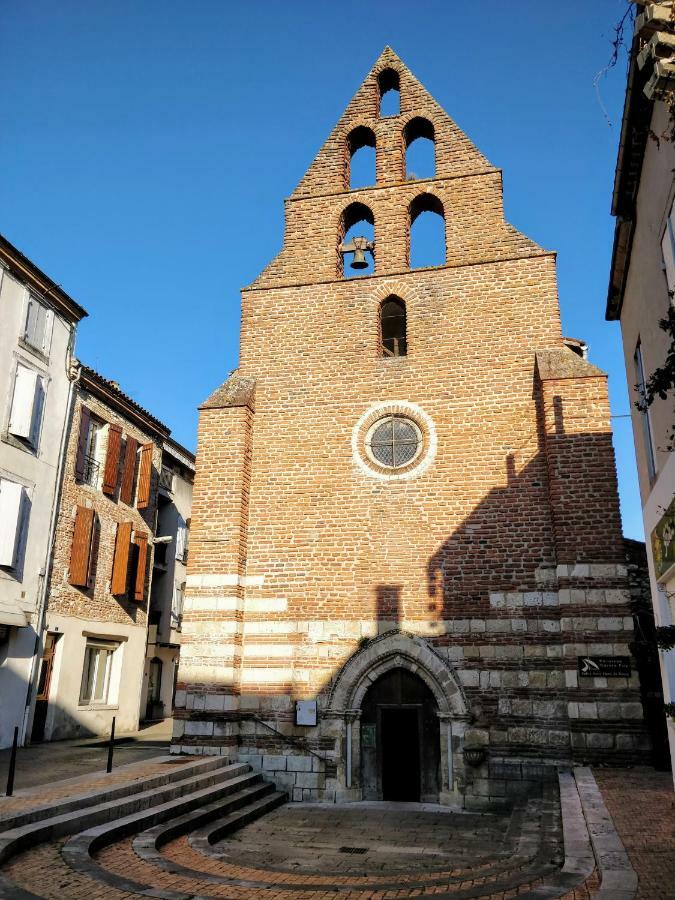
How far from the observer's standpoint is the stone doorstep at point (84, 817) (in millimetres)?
6332

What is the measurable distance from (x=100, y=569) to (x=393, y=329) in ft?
31.4

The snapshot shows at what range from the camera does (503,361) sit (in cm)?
1293

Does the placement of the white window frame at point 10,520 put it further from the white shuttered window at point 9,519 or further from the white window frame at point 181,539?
the white window frame at point 181,539

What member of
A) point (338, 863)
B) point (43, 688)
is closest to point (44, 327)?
point (43, 688)

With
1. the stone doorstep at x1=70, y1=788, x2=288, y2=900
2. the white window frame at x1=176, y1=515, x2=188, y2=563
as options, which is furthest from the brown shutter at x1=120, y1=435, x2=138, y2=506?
the stone doorstep at x1=70, y1=788, x2=288, y2=900

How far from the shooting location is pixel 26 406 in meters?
15.2

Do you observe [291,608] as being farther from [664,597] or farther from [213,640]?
[664,597]

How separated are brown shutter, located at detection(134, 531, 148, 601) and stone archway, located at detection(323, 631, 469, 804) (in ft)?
30.7

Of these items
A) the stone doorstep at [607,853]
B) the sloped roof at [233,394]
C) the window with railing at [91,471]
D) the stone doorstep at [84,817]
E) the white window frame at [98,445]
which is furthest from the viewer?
the white window frame at [98,445]

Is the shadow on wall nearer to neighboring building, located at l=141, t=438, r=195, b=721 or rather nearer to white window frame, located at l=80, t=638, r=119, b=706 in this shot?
white window frame, located at l=80, t=638, r=119, b=706

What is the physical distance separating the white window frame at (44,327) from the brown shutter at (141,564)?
5.95 metres

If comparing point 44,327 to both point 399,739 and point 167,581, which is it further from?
point 399,739

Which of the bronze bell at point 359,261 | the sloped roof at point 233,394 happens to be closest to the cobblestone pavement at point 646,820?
the sloped roof at point 233,394

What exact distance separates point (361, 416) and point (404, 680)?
4.72m
